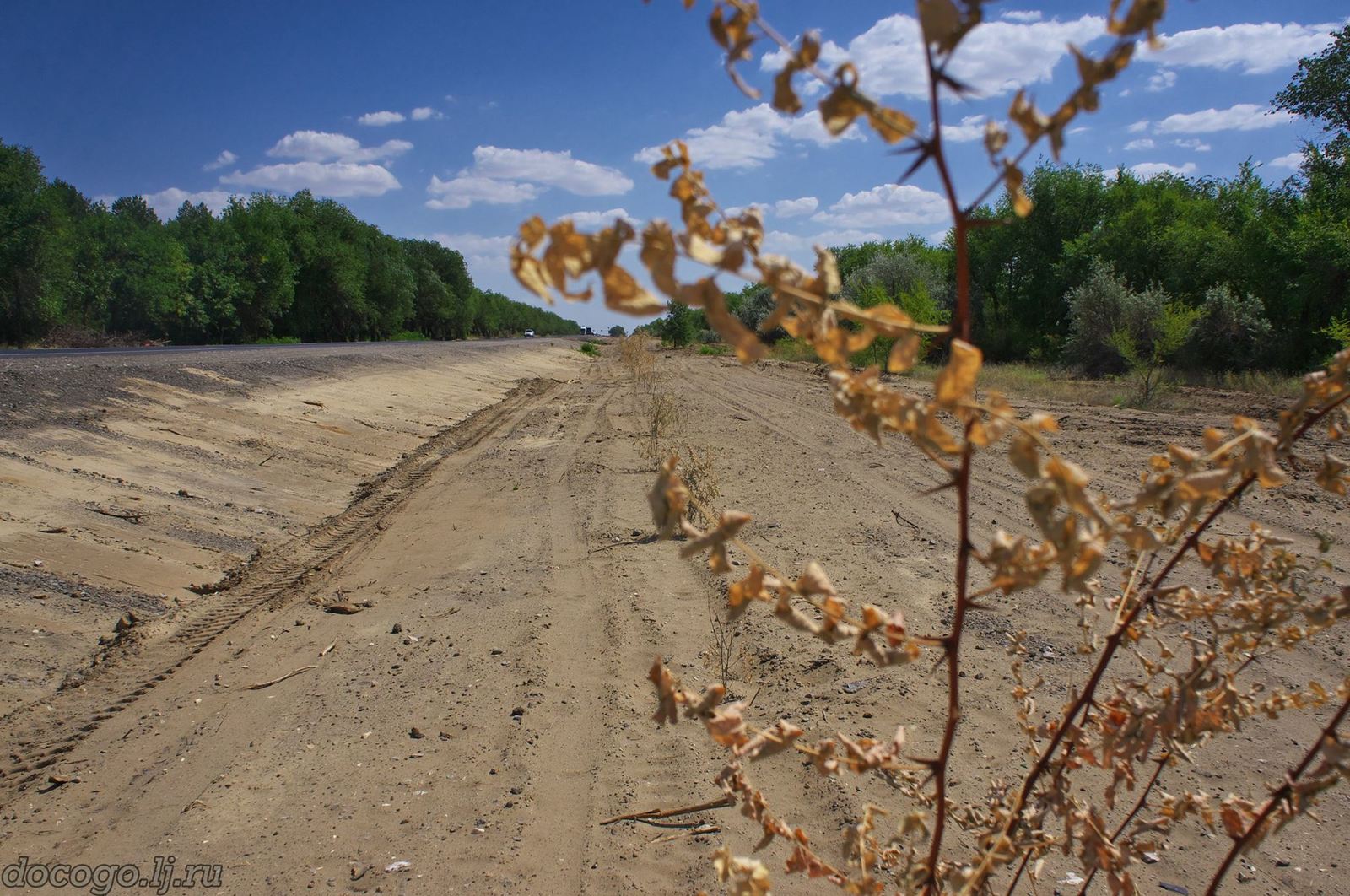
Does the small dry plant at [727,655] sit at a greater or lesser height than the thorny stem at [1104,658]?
lesser

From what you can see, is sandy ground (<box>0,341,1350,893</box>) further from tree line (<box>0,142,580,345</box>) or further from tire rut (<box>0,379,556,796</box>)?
tree line (<box>0,142,580,345</box>)

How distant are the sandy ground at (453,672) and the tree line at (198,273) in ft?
116

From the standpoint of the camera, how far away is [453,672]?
435 centimetres

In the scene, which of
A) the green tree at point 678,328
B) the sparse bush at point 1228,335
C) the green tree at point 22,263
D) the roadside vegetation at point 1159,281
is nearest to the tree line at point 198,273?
the green tree at point 22,263

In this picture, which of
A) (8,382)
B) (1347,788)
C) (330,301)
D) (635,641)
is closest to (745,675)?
(635,641)

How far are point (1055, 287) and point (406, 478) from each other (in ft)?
96.6

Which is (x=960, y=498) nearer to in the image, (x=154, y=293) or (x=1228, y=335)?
(x=1228, y=335)

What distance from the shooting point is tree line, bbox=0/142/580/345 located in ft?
118

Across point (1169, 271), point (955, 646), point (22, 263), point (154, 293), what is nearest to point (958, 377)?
point (955, 646)

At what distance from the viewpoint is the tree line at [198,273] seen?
3609cm

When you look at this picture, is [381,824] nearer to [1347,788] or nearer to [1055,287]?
[1347,788]

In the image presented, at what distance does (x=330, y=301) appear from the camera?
57844 mm

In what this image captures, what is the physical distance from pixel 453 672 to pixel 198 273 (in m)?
49.5

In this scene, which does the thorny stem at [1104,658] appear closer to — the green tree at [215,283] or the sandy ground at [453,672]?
the sandy ground at [453,672]
